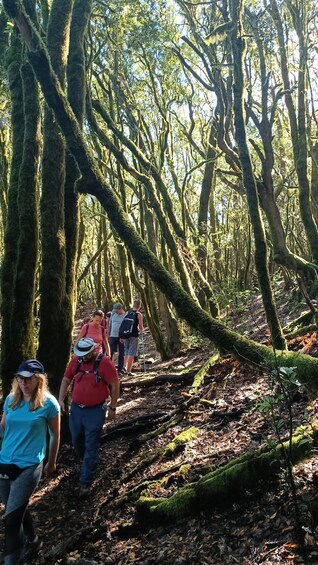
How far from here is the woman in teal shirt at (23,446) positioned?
4.03m

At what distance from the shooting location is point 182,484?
207 inches

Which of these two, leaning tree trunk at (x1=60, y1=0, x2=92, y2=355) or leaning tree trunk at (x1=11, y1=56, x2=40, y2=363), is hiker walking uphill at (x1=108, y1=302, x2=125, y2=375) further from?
leaning tree trunk at (x1=11, y1=56, x2=40, y2=363)

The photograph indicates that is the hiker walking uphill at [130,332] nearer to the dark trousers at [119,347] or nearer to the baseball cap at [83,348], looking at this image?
the dark trousers at [119,347]

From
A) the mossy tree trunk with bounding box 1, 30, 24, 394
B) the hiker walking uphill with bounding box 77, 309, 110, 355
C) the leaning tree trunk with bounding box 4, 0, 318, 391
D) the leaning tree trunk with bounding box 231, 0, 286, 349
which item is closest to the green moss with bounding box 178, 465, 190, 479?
the leaning tree trunk with bounding box 4, 0, 318, 391

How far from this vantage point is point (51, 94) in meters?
6.31

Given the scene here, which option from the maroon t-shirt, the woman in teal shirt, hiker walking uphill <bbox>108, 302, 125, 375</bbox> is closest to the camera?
the woman in teal shirt

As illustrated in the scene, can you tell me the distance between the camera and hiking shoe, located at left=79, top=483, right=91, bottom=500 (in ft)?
19.1

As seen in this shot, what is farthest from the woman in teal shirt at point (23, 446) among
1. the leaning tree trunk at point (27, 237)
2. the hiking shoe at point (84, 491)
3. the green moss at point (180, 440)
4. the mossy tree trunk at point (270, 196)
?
the mossy tree trunk at point (270, 196)

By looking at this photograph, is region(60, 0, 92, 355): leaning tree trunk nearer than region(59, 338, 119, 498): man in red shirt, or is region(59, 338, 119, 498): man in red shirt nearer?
region(59, 338, 119, 498): man in red shirt

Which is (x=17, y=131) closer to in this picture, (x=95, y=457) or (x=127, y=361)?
(x=95, y=457)

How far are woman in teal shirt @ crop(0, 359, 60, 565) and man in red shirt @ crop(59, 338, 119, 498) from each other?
1.48 metres

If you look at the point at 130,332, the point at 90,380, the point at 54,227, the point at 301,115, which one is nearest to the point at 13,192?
the point at 54,227

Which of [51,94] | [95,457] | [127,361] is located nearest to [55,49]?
[51,94]

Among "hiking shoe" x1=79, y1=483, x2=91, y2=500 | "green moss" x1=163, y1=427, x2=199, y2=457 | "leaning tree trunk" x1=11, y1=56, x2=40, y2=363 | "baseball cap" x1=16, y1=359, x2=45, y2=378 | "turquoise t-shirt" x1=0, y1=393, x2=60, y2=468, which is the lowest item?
"hiking shoe" x1=79, y1=483, x2=91, y2=500
